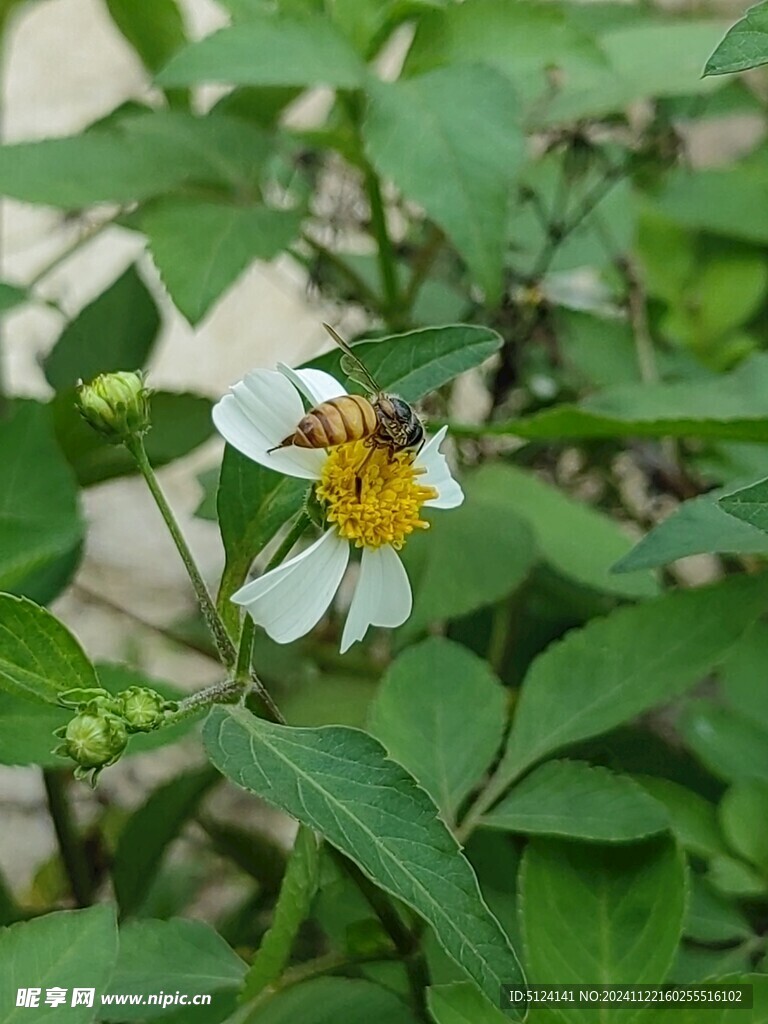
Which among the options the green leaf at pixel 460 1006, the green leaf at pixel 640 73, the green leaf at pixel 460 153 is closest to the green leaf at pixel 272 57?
the green leaf at pixel 460 153

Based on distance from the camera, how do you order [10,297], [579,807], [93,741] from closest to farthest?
[93,741] → [579,807] → [10,297]

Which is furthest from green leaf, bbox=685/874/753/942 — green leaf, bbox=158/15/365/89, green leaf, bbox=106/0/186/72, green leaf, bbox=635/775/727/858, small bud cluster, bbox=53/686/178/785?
green leaf, bbox=106/0/186/72

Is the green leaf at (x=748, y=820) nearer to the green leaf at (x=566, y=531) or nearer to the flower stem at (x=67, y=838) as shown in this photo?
the green leaf at (x=566, y=531)

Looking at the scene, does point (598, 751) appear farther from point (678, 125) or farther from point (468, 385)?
Answer: point (468, 385)

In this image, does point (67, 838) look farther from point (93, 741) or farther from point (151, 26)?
point (151, 26)

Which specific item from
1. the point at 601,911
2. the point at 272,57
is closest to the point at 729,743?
the point at 601,911
